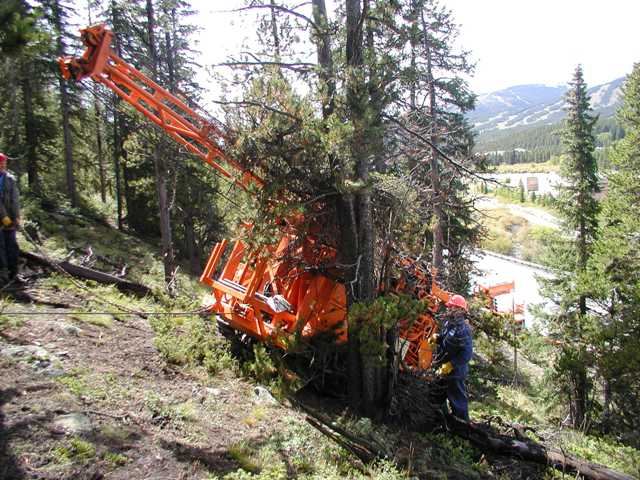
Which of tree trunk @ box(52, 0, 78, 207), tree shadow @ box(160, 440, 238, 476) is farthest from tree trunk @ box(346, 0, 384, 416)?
tree trunk @ box(52, 0, 78, 207)

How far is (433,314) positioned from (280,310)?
3.48 meters

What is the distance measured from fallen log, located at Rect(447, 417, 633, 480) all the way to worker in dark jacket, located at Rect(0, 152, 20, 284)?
8.07 m

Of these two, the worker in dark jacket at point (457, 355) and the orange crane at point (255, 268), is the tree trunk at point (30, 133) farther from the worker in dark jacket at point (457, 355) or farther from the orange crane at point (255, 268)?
the worker in dark jacket at point (457, 355)

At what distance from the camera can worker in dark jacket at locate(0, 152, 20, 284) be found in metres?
6.98

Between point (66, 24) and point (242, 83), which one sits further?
point (66, 24)

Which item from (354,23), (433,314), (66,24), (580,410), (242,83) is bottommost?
(580,410)

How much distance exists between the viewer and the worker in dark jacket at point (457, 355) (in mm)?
7418

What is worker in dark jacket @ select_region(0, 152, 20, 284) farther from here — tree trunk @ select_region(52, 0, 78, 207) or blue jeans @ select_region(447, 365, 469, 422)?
tree trunk @ select_region(52, 0, 78, 207)

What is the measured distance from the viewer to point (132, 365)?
622 centimetres

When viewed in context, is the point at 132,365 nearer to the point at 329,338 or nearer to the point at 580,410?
the point at 329,338

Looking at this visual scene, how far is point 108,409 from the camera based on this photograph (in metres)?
4.75

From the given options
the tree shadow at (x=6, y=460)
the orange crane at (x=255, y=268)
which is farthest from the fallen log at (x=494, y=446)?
the tree shadow at (x=6, y=460)

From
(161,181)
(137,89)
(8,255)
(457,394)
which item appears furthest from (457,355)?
(161,181)

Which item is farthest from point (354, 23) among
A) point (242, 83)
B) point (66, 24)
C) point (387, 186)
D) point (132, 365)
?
point (66, 24)
